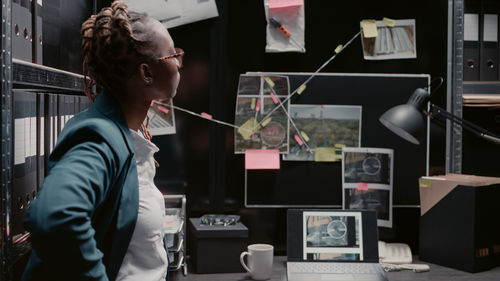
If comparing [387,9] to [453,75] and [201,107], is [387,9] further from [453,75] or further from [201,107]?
[201,107]

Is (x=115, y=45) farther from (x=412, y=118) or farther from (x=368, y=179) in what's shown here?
(x=368, y=179)

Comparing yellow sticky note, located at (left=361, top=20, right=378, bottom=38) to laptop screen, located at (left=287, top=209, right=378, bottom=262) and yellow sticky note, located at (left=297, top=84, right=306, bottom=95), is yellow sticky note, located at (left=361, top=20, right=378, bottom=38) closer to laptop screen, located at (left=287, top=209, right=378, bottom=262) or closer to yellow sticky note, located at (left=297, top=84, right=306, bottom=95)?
yellow sticky note, located at (left=297, top=84, right=306, bottom=95)

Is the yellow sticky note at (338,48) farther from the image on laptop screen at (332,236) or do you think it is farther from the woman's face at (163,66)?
the woman's face at (163,66)

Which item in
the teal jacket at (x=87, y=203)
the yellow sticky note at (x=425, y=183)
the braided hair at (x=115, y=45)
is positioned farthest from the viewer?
the yellow sticky note at (x=425, y=183)

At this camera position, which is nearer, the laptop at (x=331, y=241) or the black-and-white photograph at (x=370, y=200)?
the laptop at (x=331, y=241)

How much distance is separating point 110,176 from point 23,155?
1.45 feet

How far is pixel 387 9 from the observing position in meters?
1.95

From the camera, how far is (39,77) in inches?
42.7

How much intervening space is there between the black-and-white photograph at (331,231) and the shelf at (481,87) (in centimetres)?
72

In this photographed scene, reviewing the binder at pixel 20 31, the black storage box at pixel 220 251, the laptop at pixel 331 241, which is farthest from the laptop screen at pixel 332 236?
the binder at pixel 20 31

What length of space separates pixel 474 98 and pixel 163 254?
1437 millimetres

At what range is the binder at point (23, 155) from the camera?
104 cm

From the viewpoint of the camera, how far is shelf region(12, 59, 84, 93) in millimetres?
972

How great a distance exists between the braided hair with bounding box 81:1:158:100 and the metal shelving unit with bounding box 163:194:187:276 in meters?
0.80
